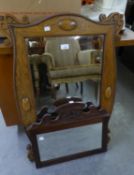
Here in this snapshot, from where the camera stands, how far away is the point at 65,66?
1.30 m

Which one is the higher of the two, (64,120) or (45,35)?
(45,35)

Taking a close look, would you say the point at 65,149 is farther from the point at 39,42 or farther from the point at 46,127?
the point at 39,42

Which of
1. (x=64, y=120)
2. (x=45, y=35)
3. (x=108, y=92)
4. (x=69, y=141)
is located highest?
(x=45, y=35)

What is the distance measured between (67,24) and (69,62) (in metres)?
0.26

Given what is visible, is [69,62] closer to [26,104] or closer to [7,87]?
[26,104]

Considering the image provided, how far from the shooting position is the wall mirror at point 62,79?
1115 mm

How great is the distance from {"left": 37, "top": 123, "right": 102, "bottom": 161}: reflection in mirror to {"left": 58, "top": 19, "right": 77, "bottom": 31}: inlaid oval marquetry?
721mm

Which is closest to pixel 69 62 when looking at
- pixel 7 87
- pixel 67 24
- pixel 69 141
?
pixel 67 24

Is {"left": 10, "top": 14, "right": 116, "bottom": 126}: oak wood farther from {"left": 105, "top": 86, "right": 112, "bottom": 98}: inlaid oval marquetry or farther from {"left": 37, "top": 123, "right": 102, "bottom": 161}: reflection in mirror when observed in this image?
{"left": 37, "top": 123, "right": 102, "bottom": 161}: reflection in mirror

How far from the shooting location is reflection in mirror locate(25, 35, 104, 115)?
1206 mm

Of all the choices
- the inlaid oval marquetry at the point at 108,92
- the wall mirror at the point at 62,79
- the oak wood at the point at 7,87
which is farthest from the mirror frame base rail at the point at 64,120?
the oak wood at the point at 7,87

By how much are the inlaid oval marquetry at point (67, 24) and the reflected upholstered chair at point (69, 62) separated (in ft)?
0.34

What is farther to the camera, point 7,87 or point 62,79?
point 7,87

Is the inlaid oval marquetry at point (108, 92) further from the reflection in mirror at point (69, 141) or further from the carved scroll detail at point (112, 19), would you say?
the carved scroll detail at point (112, 19)
